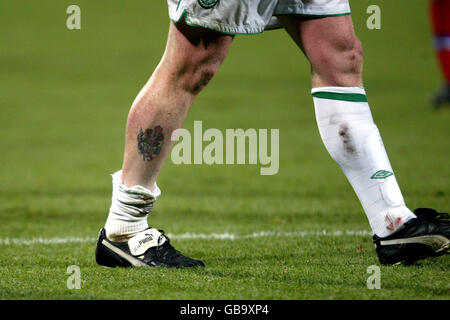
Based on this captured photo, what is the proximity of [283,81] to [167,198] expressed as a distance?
10700mm

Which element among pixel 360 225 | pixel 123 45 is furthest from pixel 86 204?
pixel 123 45

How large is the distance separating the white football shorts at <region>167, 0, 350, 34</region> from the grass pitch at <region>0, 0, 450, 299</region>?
102cm

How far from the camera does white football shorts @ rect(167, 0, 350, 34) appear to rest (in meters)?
3.18

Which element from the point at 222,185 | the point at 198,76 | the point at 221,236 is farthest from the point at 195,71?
the point at 222,185

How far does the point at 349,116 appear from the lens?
3451 mm

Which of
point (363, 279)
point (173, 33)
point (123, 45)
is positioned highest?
point (123, 45)

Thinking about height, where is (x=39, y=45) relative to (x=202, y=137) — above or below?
above

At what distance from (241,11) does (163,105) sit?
512 mm

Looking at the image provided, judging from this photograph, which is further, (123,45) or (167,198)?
(123,45)

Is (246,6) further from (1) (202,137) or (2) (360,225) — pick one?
(1) (202,137)

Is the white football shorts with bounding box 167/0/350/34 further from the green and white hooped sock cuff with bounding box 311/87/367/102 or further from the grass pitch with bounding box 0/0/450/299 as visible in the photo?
the grass pitch with bounding box 0/0/450/299

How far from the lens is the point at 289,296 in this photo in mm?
2830

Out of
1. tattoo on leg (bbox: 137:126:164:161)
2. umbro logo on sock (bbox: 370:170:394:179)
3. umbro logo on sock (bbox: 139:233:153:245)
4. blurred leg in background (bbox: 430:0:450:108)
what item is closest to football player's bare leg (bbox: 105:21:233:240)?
tattoo on leg (bbox: 137:126:164:161)

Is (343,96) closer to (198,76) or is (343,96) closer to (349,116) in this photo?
(349,116)
